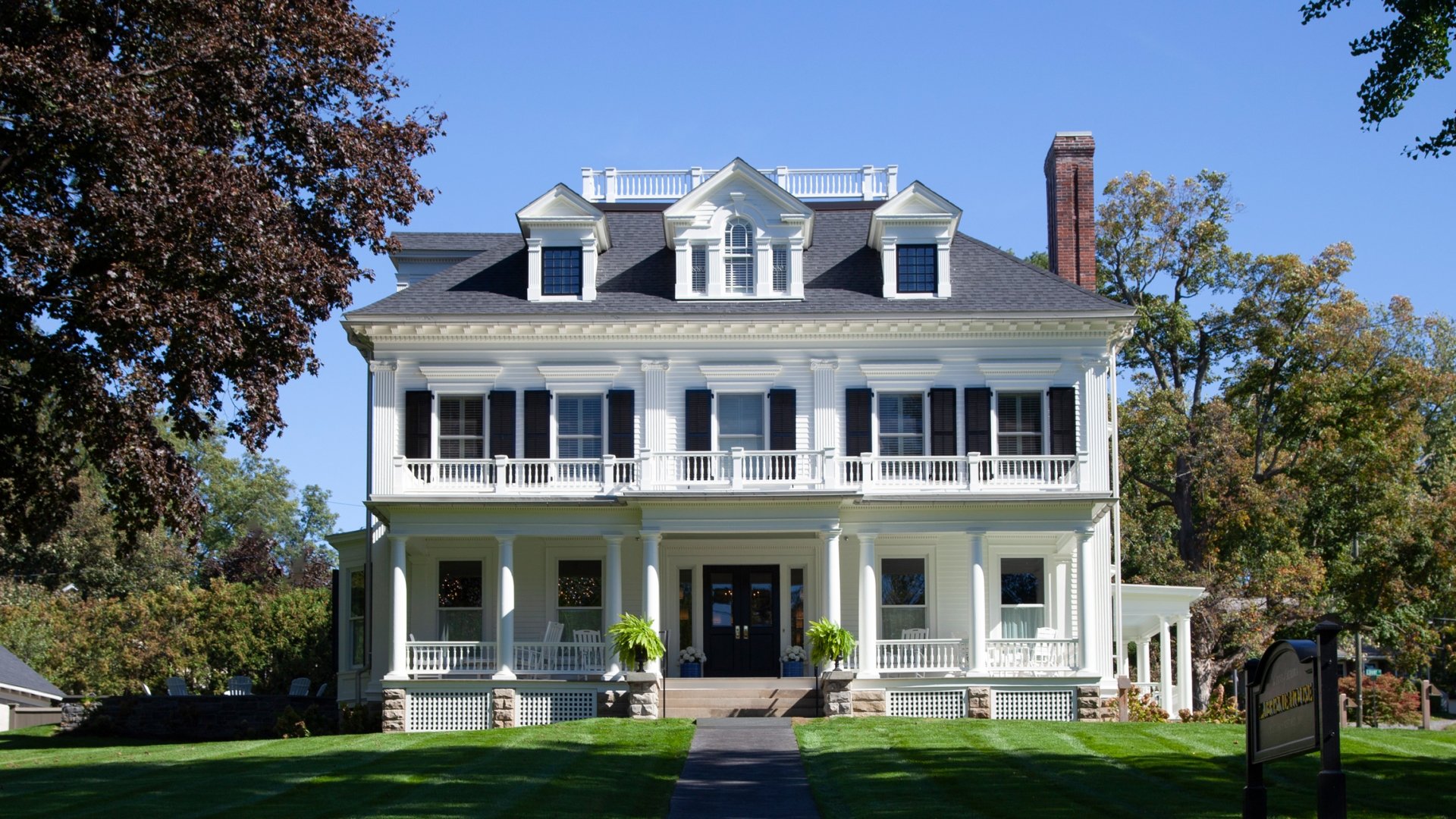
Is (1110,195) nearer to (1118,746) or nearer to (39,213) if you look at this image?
(1118,746)

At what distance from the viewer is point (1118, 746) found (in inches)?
885

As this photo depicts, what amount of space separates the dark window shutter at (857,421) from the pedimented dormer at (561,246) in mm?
5546

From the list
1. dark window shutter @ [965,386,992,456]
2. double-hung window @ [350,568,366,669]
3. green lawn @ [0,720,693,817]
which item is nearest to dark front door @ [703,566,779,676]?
dark window shutter @ [965,386,992,456]

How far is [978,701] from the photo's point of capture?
3019 cm

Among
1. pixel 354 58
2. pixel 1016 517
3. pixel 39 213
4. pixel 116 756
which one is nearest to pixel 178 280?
pixel 39 213

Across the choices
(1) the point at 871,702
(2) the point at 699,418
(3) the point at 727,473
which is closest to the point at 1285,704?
(1) the point at 871,702

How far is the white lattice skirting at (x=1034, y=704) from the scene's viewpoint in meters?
30.3

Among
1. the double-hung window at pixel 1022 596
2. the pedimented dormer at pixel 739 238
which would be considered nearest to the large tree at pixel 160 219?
the pedimented dormer at pixel 739 238

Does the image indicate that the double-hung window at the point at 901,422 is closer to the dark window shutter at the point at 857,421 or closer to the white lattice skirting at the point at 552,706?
the dark window shutter at the point at 857,421

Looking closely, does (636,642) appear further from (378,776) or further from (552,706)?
(378,776)

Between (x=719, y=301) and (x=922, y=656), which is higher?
(x=719, y=301)

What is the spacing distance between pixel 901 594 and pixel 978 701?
3.29m

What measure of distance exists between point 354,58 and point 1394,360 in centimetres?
3084

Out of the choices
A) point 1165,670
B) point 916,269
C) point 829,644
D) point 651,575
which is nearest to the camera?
point 829,644
